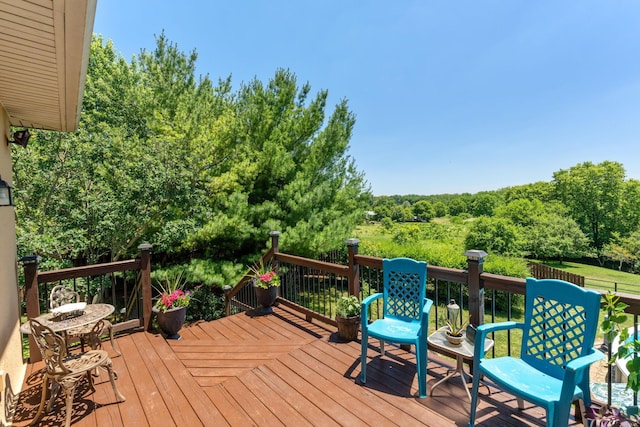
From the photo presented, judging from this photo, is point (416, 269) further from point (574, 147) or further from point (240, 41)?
point (574, 147)

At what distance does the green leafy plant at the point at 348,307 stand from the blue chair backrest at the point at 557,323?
164 cm

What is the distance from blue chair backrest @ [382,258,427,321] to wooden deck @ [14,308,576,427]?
525mm

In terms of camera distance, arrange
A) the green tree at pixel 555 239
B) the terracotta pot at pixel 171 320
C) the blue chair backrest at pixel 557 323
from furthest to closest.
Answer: the green tree at pixel 555 239, the terracotta pot at pixel 171 320, the blue chair backrest at pixel 557 323

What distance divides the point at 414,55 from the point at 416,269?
826 centimetres

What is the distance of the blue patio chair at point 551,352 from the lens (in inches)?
62.0

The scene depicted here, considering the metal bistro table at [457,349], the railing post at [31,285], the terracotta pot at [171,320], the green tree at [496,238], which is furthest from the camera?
the green tree at [496,238]

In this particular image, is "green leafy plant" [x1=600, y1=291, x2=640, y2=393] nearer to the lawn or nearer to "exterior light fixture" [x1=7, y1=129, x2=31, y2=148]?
"exterior light fixture" [x1=7, y1=129, x2=31, y2=148]

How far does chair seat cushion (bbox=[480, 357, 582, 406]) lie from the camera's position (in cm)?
Answer: 164

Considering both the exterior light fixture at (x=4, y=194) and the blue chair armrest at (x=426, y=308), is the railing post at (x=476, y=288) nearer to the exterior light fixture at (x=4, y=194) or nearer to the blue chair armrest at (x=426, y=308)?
the blue chair armrest at (x=426, y=308)

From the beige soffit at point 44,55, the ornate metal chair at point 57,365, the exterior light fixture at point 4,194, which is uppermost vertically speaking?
the beige soffit at point 44,55

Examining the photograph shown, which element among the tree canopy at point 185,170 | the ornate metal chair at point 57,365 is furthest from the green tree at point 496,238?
the ornate metal chair at point 57,365

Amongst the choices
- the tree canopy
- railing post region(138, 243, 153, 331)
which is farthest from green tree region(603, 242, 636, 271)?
railing post region(138, 243, 153, 331)

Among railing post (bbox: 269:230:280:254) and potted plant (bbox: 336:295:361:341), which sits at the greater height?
railing post (bbox: 269:230:280:254)

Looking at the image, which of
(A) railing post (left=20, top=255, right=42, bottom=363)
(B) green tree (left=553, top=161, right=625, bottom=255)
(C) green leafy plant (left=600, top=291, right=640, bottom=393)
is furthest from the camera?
(B) green tree (left=553, top=161, right=625, bottom=255)
